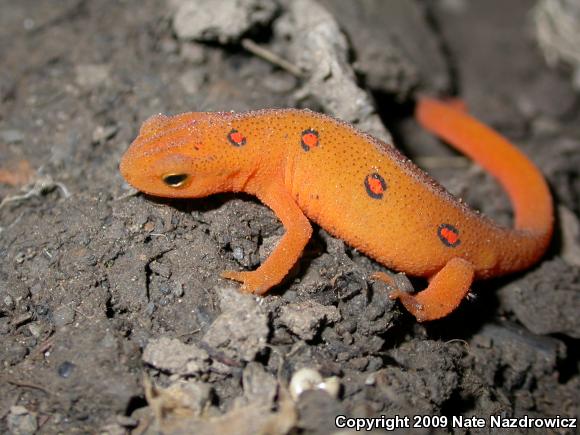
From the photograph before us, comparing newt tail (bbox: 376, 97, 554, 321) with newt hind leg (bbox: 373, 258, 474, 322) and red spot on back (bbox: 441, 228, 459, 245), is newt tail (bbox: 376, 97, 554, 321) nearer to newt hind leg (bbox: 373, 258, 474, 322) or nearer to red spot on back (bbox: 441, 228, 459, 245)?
newt hind leg (bbox: 373, 258, 474, 322)

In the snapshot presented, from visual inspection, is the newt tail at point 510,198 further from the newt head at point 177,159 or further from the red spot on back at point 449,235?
the newt head at point 177,159

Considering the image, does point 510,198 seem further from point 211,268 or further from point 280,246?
point 211,268

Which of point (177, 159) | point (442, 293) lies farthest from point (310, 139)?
point (442, 293)

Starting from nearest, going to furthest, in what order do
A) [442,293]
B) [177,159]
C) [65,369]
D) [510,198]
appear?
[65,369] → [177,159] → [442,293] → [510,198]

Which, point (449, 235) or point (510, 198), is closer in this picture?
point (449, 235)

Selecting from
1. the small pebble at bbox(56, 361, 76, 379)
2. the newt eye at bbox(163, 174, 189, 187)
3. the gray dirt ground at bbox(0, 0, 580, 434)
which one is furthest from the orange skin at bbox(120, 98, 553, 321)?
the small pebble at bbox(56, 361, 76, 379)

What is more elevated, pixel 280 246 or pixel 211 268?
pixel 280 246

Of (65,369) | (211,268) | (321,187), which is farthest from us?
(321,187)

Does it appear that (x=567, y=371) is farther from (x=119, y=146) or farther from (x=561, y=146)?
(x=119, y=146)
